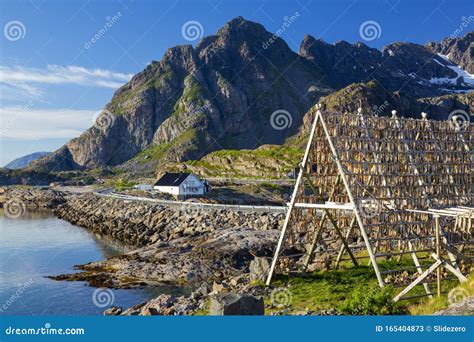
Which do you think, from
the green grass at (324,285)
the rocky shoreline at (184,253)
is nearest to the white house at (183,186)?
the rocky shoreline at (184,253)

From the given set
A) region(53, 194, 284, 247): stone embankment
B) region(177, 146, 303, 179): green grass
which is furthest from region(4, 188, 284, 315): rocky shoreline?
region(177, 146, 303, 179): green grass

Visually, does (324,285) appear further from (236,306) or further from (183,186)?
(183,186)

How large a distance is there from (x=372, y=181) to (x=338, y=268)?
27.1 ft

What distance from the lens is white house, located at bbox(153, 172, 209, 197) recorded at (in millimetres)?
100375

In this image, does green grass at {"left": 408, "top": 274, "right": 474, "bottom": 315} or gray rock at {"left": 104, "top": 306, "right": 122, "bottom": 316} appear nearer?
green grass at {"left": 408, "top": 274, "right": 474, "bottom": 315}

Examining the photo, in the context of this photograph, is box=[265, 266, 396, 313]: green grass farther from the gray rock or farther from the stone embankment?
the stone embankment

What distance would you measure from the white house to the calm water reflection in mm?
25172

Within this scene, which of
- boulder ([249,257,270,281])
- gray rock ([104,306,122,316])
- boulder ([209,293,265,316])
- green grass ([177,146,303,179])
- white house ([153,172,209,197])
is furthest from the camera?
green grass ([177,146,303,179])

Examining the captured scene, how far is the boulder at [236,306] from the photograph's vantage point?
1862cm

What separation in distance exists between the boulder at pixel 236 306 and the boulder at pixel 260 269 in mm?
8739

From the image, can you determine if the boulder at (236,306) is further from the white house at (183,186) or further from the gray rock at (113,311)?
the white house at (183,186)

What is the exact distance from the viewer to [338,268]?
30469 millimetres

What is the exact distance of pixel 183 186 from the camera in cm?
10062

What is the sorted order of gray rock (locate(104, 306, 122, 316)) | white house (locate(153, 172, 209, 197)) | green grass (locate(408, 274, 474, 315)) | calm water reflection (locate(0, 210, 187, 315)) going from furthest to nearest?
white house (locate(153, 172, 209, 197)) < calm water reflection (locate(0, 210, 187, 315)) < gray rock (locate(104, 306, 122, 316)) < green grass (locate(408, 274, 474, 315))
